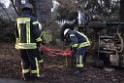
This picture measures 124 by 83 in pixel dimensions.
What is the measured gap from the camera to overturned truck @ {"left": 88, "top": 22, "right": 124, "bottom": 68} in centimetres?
995

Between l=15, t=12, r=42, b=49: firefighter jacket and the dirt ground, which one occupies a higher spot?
l=15, t=12, r=42, b=49: firefighter jacket

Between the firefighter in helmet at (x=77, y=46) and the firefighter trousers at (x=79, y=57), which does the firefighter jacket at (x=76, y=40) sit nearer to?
the firefighter in helmet at (x=77, y=46)

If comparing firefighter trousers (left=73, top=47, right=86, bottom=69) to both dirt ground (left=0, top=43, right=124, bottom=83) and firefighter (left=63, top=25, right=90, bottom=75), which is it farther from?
dirt ground (left=0, top=43, right=124, bottom=83)


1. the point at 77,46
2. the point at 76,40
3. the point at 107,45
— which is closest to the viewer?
the point at 76,40

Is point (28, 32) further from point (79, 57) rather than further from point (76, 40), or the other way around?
point (79, 57)

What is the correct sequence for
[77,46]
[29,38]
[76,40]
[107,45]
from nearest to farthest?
1. [29,38]
2. [76,40]
3. [77,46]
4. [107,45]

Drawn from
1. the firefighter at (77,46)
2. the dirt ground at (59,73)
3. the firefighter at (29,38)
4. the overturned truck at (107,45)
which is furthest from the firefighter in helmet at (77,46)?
the firefighter at (29,38)

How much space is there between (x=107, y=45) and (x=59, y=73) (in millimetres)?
2125

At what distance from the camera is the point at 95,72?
9.52 meters

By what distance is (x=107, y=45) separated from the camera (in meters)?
10.4

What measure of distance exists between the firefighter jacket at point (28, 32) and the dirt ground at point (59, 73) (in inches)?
42.0

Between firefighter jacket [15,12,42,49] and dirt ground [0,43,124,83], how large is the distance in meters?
1.07

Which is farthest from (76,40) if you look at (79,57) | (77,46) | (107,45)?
(107,45)

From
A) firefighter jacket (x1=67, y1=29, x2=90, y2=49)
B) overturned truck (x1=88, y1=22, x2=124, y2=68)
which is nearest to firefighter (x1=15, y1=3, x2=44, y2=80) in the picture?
firefighter jacket (x1=67, y1=29, x2=90, y2=49)
